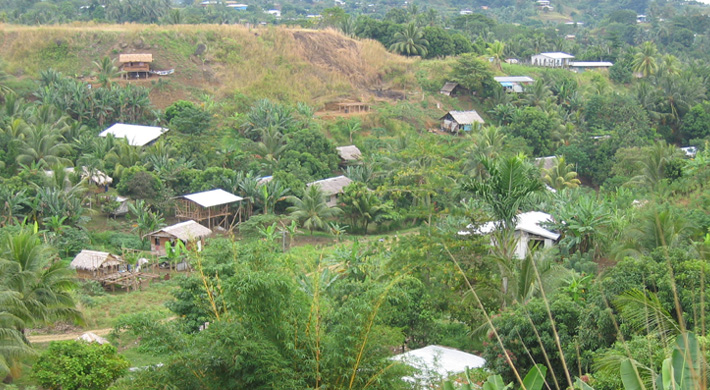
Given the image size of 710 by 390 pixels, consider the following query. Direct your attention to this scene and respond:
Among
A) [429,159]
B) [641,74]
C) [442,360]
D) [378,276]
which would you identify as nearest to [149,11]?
[641,74]

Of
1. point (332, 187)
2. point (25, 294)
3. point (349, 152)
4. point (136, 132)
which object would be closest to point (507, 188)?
point (25, 294)

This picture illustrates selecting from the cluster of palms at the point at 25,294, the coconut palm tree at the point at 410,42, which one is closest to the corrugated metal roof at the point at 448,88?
the coconut palm tree at the point at 410,42

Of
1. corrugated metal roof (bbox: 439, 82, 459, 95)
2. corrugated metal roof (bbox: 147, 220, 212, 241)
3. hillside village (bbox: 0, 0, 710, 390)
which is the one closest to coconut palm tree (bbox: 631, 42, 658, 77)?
hillside village (bbox: 0, 0, 710, 390)

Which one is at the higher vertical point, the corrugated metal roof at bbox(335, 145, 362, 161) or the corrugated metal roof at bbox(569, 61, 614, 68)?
the corrugated metal roof at bbox(335, 145, 362, 161)

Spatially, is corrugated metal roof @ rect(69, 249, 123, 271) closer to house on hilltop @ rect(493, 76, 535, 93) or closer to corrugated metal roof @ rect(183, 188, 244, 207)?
corrugated metal roof @ rect(183, 188, 244, 207)

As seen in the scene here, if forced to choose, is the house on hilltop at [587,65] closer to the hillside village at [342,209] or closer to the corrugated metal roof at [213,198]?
the hillside village at [342,209]

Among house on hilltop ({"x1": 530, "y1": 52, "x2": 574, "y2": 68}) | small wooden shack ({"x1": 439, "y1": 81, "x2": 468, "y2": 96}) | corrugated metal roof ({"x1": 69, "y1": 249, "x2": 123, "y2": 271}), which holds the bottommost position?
house on hilltop ({"x1": 530, "y1": 52, "x2": 574, "y2": 68})
